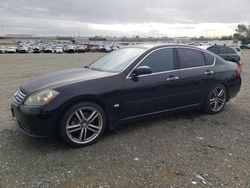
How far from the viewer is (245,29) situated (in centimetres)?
10812

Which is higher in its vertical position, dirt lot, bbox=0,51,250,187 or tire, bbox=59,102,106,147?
tire, bbox=59,102,106,147

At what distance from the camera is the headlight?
3.63 meters

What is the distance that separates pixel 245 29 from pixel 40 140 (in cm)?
11975

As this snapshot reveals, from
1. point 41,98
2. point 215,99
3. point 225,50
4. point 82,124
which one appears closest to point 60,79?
point 41,98

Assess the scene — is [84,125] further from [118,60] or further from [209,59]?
[209,59]

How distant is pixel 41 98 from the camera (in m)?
3.67

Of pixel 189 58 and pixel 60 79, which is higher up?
pixel 189 58

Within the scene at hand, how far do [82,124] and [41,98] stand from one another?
721 mm

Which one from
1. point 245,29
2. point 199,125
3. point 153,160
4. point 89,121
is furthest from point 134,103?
point 245,29

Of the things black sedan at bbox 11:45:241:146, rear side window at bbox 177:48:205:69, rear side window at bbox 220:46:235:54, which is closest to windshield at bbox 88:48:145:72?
black sedan at bbox 11:45:241:146

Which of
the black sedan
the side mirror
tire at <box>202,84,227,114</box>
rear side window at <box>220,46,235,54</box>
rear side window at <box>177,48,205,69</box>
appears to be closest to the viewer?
the black sedan

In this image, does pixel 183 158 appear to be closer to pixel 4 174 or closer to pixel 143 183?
pixel 143 183

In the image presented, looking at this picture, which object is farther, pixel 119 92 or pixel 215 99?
pixel 215 99

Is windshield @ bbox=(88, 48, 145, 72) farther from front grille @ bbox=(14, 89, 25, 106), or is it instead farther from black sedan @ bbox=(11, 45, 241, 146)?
front grille @ bbox=(14, 89, 25, 106)
